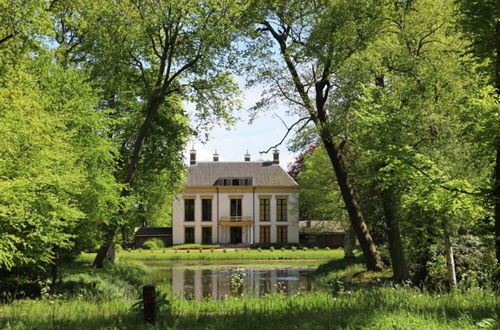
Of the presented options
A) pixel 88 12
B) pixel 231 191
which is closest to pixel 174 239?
pixel 231 191

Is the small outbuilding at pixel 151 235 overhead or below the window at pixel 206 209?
below

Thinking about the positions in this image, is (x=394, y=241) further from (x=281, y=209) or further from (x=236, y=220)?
(x=236, y=220)

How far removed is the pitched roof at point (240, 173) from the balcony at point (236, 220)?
3.67 metres

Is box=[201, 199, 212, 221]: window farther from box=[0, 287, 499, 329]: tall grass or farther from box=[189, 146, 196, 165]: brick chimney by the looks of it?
box=[0, 287, 499, 329]: tall grass

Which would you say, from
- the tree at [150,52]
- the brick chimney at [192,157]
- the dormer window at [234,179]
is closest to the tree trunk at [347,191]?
the tree at [150,52]

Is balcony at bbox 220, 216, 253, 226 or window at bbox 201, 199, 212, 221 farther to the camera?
window at bbox 201, 199, 212, 221

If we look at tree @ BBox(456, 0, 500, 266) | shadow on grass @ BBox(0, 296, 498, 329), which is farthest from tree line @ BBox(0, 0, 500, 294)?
shadow on grass @ BBox(0, 296, 498, 329)

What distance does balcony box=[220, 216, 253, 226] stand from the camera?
178ft

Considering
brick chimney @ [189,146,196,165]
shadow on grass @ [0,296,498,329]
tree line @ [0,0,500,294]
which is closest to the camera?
shadow on grass @ [0,296,498,329]

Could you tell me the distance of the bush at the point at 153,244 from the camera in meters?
A: 49.8

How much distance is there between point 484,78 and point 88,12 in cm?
1564

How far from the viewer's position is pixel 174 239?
54.5 metres

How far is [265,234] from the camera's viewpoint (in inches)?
2157

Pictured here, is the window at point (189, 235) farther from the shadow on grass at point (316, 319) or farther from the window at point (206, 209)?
the shadow on grass at point (316, 319)
